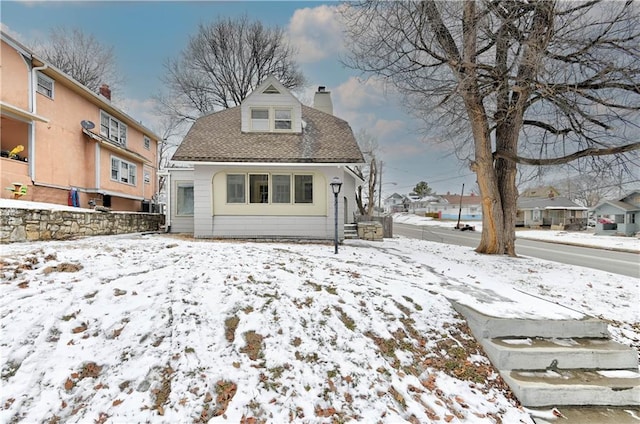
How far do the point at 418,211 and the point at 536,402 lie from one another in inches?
3002

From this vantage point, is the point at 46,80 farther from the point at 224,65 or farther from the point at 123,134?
the point at 224,65

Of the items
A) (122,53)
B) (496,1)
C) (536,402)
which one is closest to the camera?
(536,402)

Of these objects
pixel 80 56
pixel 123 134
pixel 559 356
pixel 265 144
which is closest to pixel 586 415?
pixel 559 356

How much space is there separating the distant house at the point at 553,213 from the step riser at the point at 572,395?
4236cm

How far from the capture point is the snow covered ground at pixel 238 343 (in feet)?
9.20

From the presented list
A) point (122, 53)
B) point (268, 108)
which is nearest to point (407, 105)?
point (268, 108)

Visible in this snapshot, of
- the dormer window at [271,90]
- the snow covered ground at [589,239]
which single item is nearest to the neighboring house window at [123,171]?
the dormer window at [271,90]

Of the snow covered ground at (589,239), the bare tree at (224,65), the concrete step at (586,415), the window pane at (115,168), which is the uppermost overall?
the bare tree at (224,65)

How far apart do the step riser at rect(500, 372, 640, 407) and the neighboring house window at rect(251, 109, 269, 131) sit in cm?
1127

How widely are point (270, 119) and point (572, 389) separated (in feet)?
37.9

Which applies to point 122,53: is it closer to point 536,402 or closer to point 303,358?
point 303,358

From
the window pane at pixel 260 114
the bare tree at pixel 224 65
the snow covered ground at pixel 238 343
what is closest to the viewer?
the snow covered ground at pixel 238 343

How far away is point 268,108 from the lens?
11.9 m

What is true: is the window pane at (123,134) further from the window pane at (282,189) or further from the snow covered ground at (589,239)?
the snow covered ground at (589,239)
